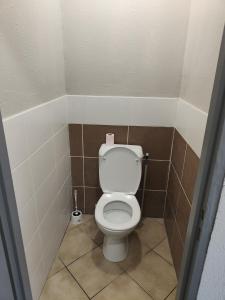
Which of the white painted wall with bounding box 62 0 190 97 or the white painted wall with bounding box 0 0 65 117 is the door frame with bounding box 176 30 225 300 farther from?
the white painted wall with bounding box 62 0 190 97

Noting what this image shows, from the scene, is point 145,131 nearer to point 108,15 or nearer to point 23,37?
point 108,15

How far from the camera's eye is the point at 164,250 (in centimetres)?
171

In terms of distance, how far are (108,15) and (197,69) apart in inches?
29.2

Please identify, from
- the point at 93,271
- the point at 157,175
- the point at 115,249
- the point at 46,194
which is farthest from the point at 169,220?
the point at 46,194

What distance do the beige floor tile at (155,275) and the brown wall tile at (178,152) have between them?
72cm

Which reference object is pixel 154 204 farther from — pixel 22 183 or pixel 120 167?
pixel 22 183

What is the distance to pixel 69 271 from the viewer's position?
1.50 m

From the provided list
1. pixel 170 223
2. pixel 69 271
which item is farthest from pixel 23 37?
pixel 170 223

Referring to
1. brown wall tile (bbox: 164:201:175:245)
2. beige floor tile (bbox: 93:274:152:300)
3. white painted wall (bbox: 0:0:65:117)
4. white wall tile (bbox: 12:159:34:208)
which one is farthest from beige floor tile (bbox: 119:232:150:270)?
white painted wall (bbox: 0:0:65:117)

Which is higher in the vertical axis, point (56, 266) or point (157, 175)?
point (157, 175)

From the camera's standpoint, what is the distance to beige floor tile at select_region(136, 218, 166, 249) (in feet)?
5.91

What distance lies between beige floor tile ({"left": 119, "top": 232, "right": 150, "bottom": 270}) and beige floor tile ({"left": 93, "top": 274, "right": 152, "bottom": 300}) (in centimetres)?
12

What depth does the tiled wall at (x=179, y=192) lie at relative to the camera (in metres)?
1.28

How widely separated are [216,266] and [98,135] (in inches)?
51.4
